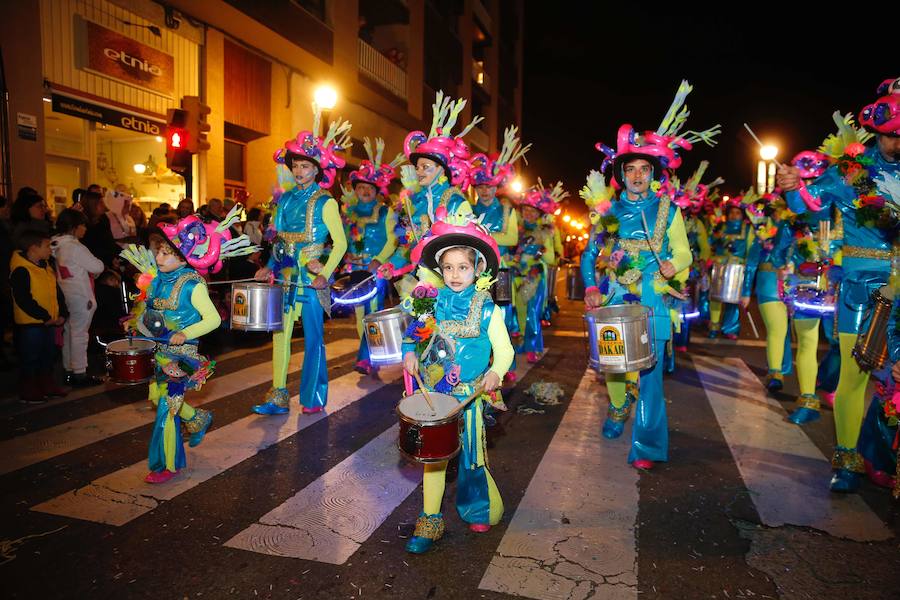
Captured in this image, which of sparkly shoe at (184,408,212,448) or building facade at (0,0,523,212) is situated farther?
building facade at (0,0,523,212)

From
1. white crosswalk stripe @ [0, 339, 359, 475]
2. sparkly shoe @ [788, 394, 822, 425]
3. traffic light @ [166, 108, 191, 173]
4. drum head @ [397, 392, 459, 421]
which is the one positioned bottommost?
white crosswalk stripe @ [0, 339, 359, 475]

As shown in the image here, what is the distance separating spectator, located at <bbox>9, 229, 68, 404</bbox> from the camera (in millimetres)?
6344

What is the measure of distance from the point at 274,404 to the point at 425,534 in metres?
3.03

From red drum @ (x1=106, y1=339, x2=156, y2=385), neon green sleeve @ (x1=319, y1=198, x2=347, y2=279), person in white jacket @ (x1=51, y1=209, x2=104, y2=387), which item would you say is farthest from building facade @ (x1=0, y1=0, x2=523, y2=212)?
red drum @ (x1=106, y1=339, x2=156, y2=385)

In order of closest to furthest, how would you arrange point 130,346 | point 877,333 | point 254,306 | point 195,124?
point 877,333 → point 130,346 → point 254,306 → point 195,124

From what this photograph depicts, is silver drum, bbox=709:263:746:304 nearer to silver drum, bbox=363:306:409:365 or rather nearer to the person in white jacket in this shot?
silver drum, bbox=363:306:409:365

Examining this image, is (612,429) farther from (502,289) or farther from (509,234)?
(509,234)

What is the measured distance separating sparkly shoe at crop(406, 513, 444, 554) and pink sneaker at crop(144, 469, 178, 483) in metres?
1.99

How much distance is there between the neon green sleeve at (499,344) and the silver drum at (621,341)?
95 centimetres

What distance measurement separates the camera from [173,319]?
4469 mm

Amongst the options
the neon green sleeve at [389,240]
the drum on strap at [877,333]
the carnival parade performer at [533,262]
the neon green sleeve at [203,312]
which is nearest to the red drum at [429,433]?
the neon green sleeve at [203,312]

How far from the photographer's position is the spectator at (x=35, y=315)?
6.34 m

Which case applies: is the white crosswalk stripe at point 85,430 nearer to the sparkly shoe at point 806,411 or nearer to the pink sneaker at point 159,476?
the pink sneaker at point 159,476

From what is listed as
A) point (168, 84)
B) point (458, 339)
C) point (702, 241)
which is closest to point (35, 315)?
point (458, 339)
